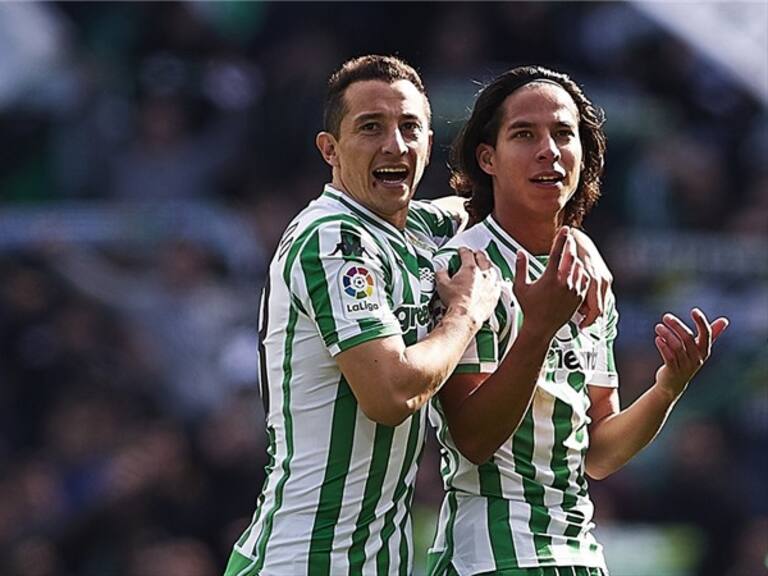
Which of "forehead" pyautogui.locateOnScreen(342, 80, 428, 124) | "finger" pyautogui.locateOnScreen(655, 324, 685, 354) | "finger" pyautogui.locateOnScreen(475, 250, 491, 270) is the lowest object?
"finger" pyautogui.locateOnScreen(655, 324, 685, 354)

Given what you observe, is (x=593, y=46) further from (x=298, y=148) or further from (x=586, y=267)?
(x=586, y=267)

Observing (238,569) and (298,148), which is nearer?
(238,569)

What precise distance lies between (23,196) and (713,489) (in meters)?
4.66

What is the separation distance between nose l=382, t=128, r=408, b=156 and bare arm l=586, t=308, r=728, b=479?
88 centimetres

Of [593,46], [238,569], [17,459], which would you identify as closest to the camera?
[238,569]

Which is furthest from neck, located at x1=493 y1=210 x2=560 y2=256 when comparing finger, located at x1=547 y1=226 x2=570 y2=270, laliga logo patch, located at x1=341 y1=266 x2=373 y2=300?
laliga logo patch, located at x1=341 y1=266 x2=373 y2=300

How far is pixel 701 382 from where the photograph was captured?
10672 mm

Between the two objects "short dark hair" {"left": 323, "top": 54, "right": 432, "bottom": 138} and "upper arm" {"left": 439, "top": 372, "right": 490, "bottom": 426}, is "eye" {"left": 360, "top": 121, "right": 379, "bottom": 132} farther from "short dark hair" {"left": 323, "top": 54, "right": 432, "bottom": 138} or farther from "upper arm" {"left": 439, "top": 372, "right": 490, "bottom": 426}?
"upper arm" {"left": 439, "top": 372, "right": 490, "bottom": 426}

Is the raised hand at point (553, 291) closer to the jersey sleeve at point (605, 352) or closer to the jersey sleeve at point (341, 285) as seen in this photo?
the jersey sleeve at point (341, 285)

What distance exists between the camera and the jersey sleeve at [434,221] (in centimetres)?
484

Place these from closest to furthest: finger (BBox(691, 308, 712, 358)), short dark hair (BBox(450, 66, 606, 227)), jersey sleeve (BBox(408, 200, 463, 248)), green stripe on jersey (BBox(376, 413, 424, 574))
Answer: green stripe on jersey (BBox(376, 413, 424, 574)) → finger (BBox(691, 308, 712, 358)) → short dark hair (BBox(450, 66, 606, 227)) → jersey sleeve (BBox(408, 200, 463, 248))

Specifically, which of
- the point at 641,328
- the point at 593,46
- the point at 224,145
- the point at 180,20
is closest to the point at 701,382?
the point at 641,328

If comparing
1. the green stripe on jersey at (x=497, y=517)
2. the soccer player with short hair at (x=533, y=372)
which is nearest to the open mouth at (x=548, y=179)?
the soccer player with short hair at (x=533, y=372)

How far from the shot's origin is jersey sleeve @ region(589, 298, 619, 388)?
4.72 m
